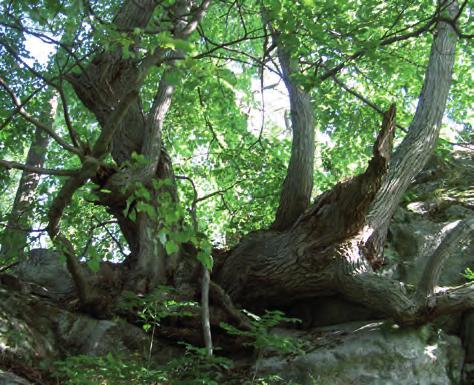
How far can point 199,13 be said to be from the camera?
4215mm

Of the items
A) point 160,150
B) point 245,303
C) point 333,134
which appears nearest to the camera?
point 245,303

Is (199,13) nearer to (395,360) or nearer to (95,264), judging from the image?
(95,264)

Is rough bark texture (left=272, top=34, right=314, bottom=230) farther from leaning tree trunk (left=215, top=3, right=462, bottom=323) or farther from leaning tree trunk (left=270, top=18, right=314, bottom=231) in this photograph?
leaning tree trunk (left=215, top=3, right=462, bottom=323)

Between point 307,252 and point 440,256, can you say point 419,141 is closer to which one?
point 440,256

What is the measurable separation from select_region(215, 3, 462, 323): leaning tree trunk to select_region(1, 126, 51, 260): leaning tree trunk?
244 centimetres

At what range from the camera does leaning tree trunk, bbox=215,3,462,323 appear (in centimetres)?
521

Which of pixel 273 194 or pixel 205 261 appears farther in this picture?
pixel 273 194

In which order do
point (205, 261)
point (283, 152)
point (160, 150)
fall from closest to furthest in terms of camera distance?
1. point (205, 261)
2. point (160, 150)
3. point (283, 152)

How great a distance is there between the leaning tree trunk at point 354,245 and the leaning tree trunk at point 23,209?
244 cm

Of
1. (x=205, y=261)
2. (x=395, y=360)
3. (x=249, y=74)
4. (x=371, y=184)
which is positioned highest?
(x=249, y=74)

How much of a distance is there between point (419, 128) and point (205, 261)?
4170mm

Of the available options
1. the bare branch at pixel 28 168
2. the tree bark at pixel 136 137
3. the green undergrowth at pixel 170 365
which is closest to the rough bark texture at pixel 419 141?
the green undergrowth at pixel 170 365

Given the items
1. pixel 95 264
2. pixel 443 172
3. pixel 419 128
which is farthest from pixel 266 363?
pixel 443 172

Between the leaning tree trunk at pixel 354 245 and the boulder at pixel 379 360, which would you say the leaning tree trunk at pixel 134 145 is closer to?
the leaning tree trunk at pixel 354 245
